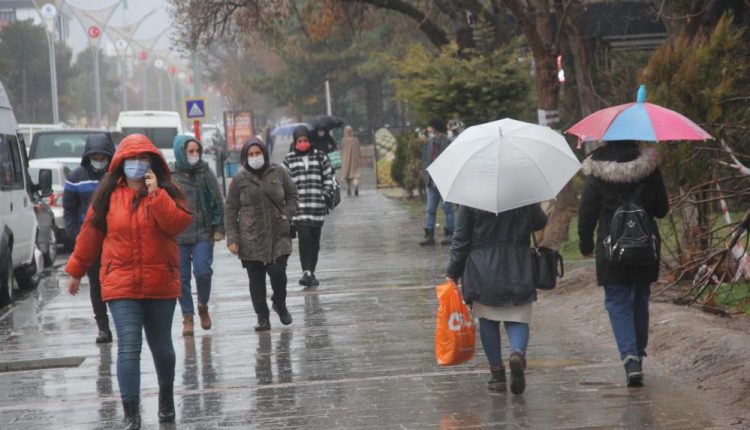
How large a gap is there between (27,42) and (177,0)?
139 ft

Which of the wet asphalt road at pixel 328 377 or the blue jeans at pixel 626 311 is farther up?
the blue jeans at pixel 626 311

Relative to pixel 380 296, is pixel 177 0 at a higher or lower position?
higher

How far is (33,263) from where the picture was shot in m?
16.5

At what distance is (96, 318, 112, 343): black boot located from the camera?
11.3m

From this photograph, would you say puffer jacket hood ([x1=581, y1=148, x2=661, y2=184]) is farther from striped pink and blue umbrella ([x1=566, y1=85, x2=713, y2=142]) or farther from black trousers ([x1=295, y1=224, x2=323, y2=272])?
black trousers ([x1=295, y1=224, x2=323, y2=272])

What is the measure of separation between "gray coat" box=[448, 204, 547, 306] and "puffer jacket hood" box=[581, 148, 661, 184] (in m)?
0.45

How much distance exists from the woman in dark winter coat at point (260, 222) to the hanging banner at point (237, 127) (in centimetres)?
3935

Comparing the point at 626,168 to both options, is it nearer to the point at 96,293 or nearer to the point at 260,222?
the point at 260,222

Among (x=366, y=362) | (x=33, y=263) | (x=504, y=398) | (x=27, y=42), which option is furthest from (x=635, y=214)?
(x=27, y=42)

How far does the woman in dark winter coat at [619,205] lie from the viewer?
7.96 meters

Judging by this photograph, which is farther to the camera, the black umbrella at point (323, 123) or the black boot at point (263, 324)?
the black umbrella at point (323, 123)

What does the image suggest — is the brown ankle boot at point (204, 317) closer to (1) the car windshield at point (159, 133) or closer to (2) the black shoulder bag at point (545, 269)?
(2) the black shoulder bag at point (545, 269)

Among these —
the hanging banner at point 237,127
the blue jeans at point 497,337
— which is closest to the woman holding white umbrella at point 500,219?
the blue jeans at point 497,337

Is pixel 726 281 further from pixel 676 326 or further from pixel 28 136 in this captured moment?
pixel 28 136
